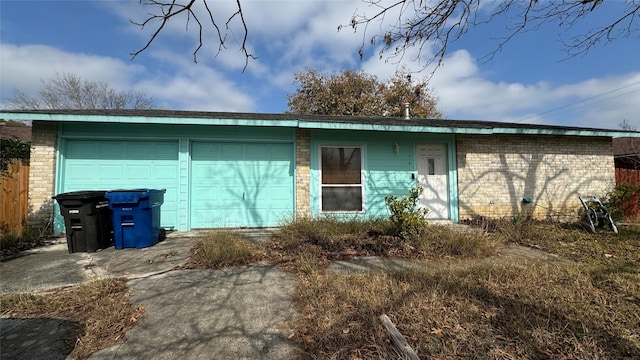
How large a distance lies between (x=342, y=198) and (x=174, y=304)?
217 inches

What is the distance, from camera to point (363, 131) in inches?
329

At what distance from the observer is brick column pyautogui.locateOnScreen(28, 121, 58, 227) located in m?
6.78

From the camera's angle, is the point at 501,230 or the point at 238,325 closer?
the point at 238,325

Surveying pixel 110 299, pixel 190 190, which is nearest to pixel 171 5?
pixel 110 299

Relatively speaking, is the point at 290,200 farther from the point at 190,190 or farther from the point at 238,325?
the point at 238,325

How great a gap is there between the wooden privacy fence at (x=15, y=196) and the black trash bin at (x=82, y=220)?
253 centimetres

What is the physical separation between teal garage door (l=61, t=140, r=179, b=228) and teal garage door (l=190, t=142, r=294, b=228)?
55 centimetres

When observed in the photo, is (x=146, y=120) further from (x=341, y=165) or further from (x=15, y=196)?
(x=341, y=165)

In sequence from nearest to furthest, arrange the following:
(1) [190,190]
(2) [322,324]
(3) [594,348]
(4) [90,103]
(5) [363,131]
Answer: (3) [594,348] < (2) [322,324] < (1) [190,190] < (5) [363,131] < (4) [90,103]

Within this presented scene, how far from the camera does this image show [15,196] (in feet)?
22.3

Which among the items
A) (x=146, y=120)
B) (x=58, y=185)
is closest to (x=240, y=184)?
(x=146, y=120)

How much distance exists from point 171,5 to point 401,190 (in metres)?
7.31

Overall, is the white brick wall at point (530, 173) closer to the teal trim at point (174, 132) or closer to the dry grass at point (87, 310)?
the teal trim at point (174, 132)

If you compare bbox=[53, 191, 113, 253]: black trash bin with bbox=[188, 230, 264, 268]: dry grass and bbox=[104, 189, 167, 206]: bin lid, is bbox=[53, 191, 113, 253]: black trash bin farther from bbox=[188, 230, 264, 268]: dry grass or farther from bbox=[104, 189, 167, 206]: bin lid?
bbox=[188, 230, 264, 268]: dry grass
